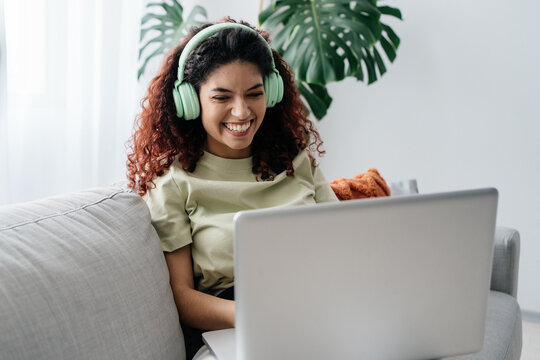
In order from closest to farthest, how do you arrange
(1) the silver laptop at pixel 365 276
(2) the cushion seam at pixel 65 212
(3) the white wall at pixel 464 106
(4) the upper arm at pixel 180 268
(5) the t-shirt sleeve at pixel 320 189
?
(1) the silver laptop at pixel 365 276, (2) the cushion seam at pixel 65 212, (4) the upper arm at pixel 180 268, (5) the t-shirt sleeve at pixel 320 189, (3) the white wall at pixel 464 106

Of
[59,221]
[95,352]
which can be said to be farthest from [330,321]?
[59,221]

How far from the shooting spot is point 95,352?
2.77 feet

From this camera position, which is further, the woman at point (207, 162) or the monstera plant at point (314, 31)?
the monstera plant at point (314, 31)

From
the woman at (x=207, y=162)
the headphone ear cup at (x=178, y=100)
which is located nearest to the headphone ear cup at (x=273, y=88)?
the woman at (x=207, y=162)

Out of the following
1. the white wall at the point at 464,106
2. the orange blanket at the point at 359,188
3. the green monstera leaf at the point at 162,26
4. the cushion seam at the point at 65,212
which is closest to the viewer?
the cushion seam at the point at 65,212

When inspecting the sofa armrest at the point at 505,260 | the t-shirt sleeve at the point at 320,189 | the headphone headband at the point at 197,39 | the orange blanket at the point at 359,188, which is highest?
the headphone headband at the point at 197,39

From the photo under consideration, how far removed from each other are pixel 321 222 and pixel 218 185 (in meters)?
0.56

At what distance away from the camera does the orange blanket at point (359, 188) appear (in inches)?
63.4

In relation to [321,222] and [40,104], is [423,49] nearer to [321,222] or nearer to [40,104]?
[40,104]

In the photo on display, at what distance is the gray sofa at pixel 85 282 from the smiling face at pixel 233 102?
0.25m

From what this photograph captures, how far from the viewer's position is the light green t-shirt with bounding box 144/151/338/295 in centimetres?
117

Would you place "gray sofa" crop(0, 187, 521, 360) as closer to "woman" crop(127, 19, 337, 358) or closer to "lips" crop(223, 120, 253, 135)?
"woman" crop(127, 19, 337, 358)

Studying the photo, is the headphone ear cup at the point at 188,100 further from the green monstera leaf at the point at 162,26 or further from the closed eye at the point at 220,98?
the green monstera leaf at the point at 162,26

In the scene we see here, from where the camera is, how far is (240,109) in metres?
1.18
